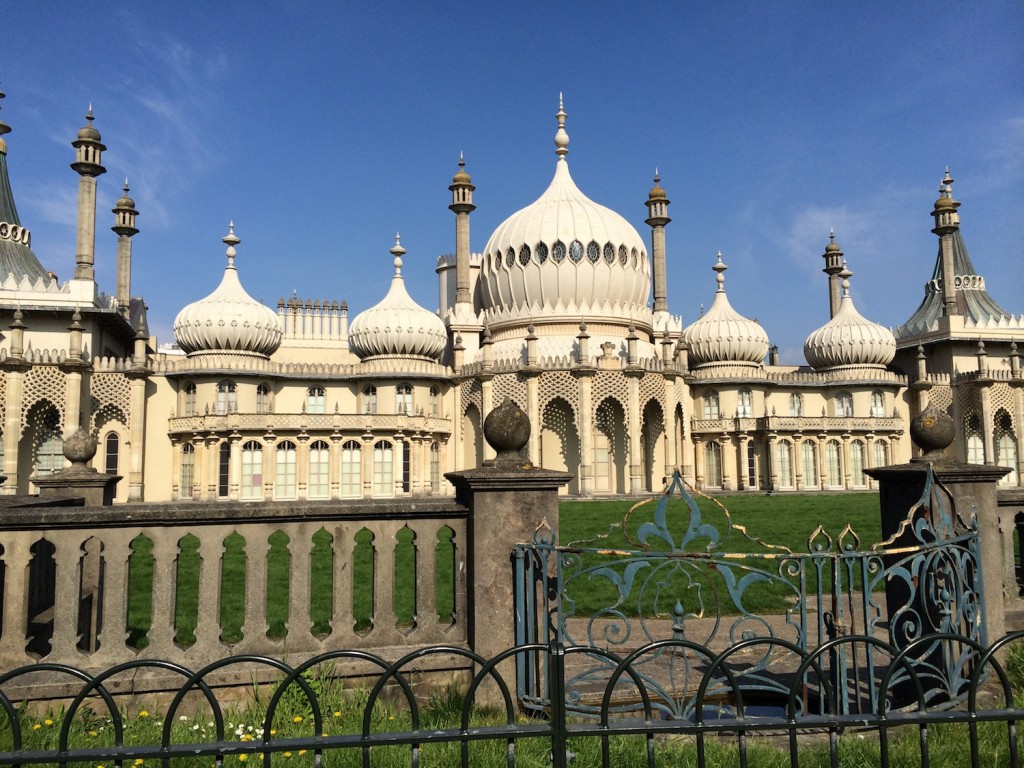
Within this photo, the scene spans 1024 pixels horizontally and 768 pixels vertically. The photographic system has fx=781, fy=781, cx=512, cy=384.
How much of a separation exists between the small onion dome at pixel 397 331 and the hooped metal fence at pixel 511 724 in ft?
77.7

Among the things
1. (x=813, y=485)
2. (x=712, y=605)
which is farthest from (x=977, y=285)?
(x=712, y=605)

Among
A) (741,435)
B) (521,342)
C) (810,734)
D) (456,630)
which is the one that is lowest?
(810,734)

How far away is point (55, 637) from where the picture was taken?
16.3 feet

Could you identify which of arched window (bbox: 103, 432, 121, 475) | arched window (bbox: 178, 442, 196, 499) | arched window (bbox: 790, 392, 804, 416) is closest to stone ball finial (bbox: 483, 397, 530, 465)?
arched window (bbox: 178, 442, 196, 499)

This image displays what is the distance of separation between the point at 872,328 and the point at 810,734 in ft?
107

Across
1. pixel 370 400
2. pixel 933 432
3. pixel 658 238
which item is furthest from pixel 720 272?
pixel 933 432

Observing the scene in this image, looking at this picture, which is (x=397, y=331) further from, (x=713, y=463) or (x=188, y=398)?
(x=713, y=463)

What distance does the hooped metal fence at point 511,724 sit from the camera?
264cm

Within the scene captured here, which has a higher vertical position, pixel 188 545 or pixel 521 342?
pixel 521 342

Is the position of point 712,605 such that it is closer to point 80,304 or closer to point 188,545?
point 188,545

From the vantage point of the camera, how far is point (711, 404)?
107ft

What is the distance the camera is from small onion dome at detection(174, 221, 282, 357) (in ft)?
90.7

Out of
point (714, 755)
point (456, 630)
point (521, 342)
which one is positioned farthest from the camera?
point (521, 342)

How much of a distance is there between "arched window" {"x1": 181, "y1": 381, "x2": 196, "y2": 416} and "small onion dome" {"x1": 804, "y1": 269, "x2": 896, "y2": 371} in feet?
84.1
